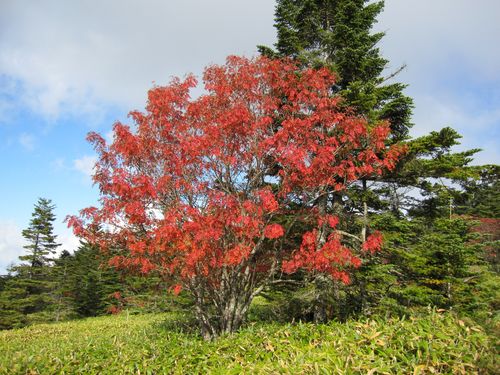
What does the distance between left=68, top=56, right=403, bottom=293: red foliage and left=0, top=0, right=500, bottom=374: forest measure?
5 centimetres

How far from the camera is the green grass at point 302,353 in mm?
4812

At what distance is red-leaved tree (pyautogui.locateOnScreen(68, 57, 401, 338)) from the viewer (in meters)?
7.52

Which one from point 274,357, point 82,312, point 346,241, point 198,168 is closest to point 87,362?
point 274,357

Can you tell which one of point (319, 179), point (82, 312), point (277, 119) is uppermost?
point (277, 119)

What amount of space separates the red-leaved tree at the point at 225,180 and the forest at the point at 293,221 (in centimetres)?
4

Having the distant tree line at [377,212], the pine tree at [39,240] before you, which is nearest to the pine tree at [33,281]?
the pine tree at [39,240]

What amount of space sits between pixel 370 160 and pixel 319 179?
2.41 m

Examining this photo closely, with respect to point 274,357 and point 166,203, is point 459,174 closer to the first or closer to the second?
point 274,357

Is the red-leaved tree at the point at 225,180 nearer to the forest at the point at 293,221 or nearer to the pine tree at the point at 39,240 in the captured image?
the forest at the point at 293,221

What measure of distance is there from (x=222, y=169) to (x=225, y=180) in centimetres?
30

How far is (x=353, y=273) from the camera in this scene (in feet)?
32.2

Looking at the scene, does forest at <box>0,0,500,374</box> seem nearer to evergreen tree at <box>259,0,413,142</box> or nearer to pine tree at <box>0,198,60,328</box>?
evergreen tree at <box>259,0,413,142</box>

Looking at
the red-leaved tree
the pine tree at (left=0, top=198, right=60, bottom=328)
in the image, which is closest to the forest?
the red-leaved tree

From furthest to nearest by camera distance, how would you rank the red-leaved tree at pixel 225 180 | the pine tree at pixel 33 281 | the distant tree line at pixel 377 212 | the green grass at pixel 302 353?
1. the pine tree at pixel 33 281
2. the distant tree line at pixel 377 212
3. the red-leaved tree at pixel 225 180
4. the green grass at pixel 302 353
